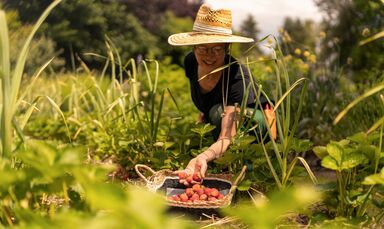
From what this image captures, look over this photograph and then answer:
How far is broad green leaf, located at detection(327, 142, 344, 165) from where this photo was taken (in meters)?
1.57

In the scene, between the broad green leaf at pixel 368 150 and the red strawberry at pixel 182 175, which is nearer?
the broad green leaf at pixel 368 150

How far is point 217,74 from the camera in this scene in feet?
8.66

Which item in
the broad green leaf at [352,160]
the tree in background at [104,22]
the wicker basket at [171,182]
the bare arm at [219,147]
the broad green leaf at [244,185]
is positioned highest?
the broad green leaf at [352,160]

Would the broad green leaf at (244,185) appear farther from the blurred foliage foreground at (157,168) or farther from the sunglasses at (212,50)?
the sunglasses at (212,50)

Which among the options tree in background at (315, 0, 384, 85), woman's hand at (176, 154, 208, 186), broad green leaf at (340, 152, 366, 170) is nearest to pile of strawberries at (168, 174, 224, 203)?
woman's hand at (176, 154, 208, 186)

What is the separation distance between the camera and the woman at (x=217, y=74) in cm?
240

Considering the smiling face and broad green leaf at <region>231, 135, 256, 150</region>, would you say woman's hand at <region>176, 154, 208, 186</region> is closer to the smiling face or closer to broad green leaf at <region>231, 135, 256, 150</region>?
broad green leaf at <region>231, 135, 256, 150</region>

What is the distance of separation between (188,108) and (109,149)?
1783 mm

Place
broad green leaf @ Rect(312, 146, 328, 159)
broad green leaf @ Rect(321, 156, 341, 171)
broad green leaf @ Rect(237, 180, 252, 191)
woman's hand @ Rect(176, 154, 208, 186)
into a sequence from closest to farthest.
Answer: broad green leaf @ Rect(321, 156, 341, 171), broad green leaf @ Rect(312, 146, 328, 159), broad green leaf @ Rect(237, 180, 252, 191), woman's hand @ Rect(176, 154, 208, 186)

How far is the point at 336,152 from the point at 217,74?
3.75ft

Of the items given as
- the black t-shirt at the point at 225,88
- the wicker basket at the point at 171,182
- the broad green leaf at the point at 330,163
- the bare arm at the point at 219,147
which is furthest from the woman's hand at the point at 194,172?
the broad green leaf at the point at 330,163

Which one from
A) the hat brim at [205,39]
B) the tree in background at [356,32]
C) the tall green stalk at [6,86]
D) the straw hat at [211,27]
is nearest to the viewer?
the tall green stalk at [6,86]

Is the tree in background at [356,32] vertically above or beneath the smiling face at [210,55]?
beneath

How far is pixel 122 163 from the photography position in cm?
304
